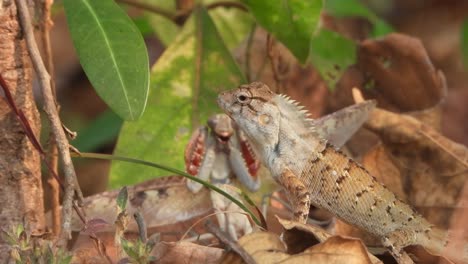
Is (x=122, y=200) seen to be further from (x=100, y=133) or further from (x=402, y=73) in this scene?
(x=100, y=133)

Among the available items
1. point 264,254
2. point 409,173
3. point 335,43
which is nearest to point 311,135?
point 409,173

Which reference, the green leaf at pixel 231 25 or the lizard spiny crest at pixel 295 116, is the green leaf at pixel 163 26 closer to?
the green leaf at pixel 231 25

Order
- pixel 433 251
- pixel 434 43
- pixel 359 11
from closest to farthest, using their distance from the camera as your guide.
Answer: pixel 433 251
pixel 359 11
pixel 434 43

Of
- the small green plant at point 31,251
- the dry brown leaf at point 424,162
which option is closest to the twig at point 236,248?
the small green plant at point 31,251

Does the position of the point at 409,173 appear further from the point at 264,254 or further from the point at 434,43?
the point at 434,43

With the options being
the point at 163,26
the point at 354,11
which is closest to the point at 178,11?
the point at 163,26
